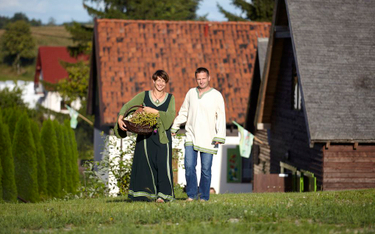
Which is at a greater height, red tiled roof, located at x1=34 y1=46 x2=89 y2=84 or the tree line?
red tiled roof, located at x1=34 y1=46 x2=89 y2=84

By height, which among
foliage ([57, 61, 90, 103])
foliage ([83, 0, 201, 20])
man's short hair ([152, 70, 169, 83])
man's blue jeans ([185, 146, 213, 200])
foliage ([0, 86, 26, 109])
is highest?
foliage ([83, 0, 201, 20])

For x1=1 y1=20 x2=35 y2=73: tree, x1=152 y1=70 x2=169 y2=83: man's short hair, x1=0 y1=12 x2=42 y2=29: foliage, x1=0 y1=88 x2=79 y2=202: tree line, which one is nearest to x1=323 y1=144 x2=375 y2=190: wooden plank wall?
x1=152 y1=70 x2=169 y2=83: man's short hair

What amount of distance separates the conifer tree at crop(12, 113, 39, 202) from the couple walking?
13.6 metres

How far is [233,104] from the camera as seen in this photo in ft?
83.8

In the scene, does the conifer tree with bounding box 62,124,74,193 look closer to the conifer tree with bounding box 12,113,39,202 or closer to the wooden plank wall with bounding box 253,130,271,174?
the conifer tree with bounding box 12,113,39,202

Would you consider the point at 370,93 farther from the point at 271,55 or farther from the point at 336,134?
the point at 271,55

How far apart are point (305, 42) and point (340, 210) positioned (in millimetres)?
10448

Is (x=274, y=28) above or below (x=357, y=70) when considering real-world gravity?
above

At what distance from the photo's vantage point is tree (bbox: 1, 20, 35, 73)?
10844 centimetres

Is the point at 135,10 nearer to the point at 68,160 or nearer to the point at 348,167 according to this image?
the point at 68,160

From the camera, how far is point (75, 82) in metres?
43.5

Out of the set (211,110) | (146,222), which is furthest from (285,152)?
(146,222)

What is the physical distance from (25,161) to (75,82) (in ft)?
70.0

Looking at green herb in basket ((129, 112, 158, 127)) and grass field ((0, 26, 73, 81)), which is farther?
grass field ((0, 26, 73, 81))
